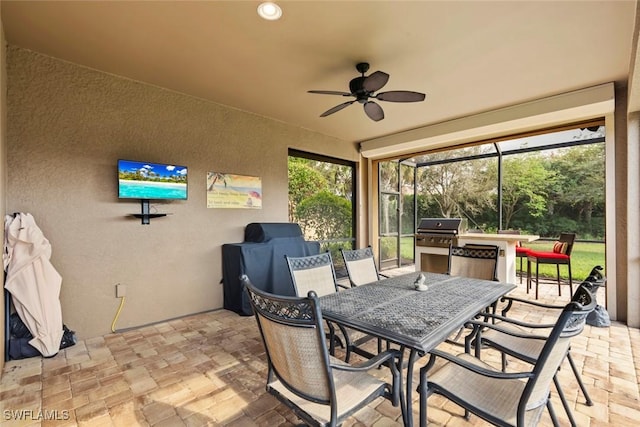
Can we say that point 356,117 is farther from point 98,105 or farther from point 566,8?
point 98,105

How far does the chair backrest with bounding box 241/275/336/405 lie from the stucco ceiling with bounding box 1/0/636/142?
2048mm

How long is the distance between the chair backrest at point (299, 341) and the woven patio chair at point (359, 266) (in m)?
1.52

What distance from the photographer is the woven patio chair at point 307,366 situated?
1.17 meters

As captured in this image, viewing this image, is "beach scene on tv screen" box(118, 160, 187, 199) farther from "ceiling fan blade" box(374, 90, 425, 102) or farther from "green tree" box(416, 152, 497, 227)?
"green tree" box(416, 152, 497, 227)

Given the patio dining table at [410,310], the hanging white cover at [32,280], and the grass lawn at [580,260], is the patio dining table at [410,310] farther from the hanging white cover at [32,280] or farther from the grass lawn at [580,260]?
the grass lawn at [580,260]

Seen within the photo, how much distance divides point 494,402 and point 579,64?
11.1 feet

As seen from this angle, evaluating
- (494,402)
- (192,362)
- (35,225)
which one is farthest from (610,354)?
(35,225)

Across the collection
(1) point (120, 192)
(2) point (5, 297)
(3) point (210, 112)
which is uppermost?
(3) point (210, 112)

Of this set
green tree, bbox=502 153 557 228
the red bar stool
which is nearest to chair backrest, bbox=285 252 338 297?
the red bar stool

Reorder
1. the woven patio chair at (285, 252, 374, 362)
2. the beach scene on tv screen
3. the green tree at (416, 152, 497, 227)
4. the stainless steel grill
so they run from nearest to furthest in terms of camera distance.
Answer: the woven patio chair at (285, 252, 374, 362), the beach scene on tv screen, the stainless steel grill, the green tree at (416, 152, 497, 227)

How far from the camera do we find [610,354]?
264cm

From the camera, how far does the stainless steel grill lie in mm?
4676

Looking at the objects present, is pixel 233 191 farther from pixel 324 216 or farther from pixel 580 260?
pixel 580 260

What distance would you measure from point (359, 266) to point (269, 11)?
7.61 feet
